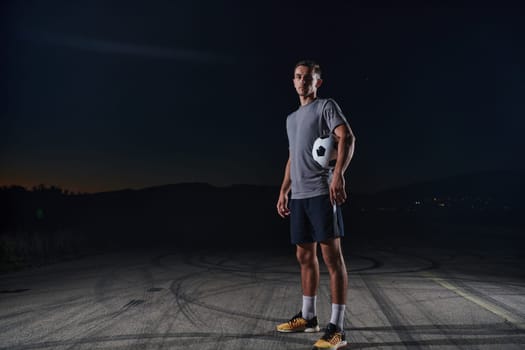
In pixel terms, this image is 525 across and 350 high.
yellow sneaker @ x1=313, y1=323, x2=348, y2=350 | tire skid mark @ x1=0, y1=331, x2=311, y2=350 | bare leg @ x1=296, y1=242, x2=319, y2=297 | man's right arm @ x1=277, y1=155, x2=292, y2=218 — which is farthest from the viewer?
man's right arm @ x1=277, y1=155, x2=292, y2=218

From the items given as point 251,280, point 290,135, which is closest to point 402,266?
point 251,280

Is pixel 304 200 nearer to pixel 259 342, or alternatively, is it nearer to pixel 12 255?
pixel 259 342

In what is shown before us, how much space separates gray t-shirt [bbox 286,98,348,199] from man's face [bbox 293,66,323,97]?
117 millimetres

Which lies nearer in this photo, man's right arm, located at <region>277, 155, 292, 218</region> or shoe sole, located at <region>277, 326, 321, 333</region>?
shoe sole, located at <region>277, 326, 321, 333</region>

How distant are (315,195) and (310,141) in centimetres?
47

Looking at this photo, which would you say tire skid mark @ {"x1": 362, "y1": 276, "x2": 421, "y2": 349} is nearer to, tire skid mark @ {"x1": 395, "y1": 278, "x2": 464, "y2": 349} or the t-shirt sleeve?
tire skid mark @ {"x1": 395, "y1": 278, "x2": 464, "y2": 349}

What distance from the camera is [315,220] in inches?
151

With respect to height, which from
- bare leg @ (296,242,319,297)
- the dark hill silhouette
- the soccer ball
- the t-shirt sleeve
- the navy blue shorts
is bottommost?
the dark hill silhouette

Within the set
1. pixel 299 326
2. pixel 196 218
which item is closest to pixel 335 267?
pixel 299 326

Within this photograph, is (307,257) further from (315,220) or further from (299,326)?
(299,326)

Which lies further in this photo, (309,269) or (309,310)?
(309,269)

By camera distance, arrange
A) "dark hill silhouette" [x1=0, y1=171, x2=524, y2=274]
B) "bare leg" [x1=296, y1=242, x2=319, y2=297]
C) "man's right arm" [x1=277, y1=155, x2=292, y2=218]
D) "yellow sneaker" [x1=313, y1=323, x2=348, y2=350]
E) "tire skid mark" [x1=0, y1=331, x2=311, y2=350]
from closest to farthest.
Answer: "yellow sneaker" [x1=313, y1=323, x2=348, y2=350]
"tire skid mark" [x1=0, y1=331, x2=311, y2=350]
"bare leg" [x1=296, y1=242, x2=319, y2=297]
"man's right arm" [x1=277, y1=155, x2=292, y2=218]
"dark hill silhouette" [x1=0, y1=171, x2=524, y2=274]

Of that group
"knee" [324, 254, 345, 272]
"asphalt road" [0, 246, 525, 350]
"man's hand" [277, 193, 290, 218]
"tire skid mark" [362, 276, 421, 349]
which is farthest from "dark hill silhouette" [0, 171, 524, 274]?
"knee" [324, 254, 345, 272]

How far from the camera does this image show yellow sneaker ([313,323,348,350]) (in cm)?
342
